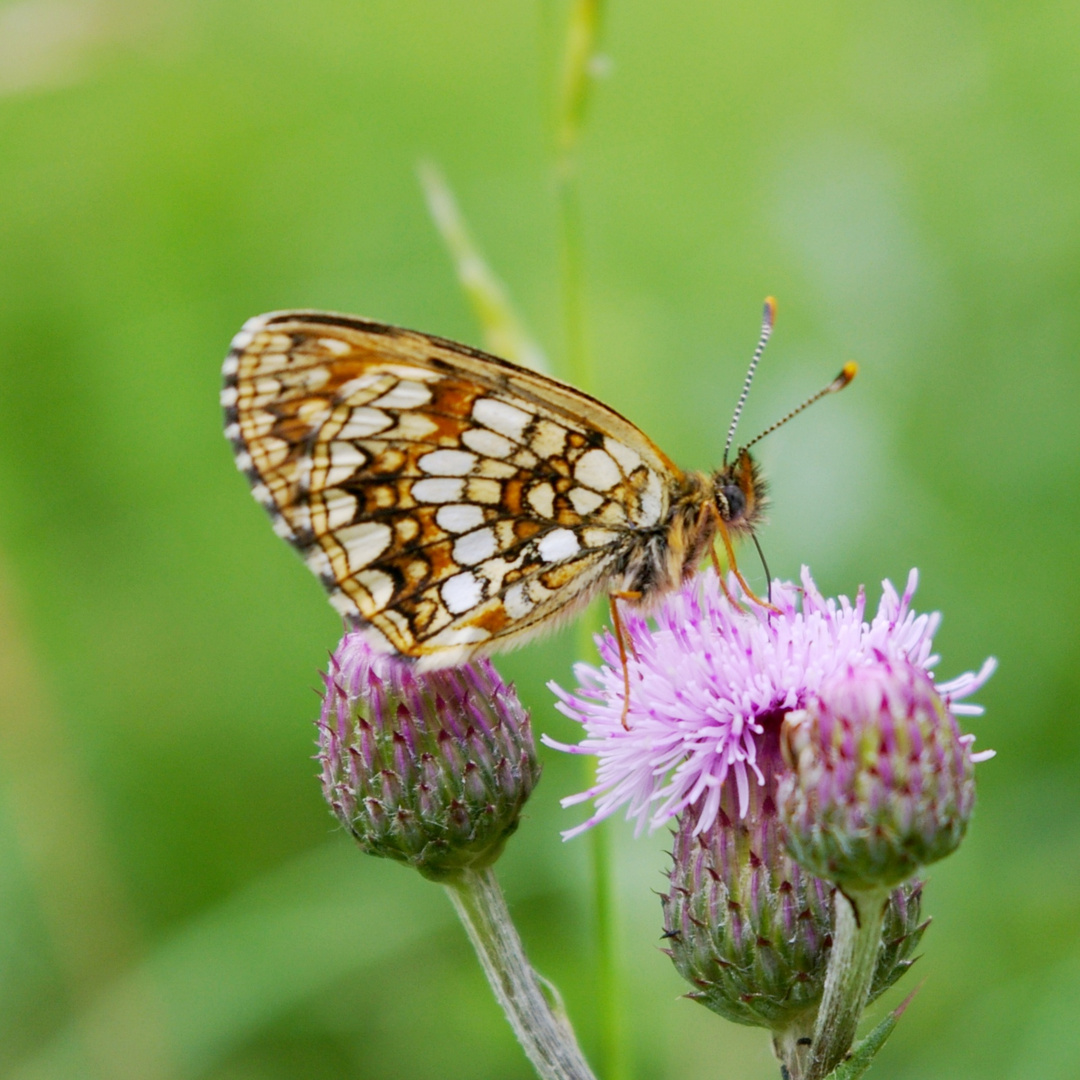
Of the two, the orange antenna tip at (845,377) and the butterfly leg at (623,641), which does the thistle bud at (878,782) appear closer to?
the butterfly leg at (623,641)

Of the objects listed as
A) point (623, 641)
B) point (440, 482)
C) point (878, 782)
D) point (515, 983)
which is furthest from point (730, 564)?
point (515, 983)

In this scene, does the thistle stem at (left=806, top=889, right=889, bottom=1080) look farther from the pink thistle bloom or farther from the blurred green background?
the blurred green background

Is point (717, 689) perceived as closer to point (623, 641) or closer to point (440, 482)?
point (623, 641)

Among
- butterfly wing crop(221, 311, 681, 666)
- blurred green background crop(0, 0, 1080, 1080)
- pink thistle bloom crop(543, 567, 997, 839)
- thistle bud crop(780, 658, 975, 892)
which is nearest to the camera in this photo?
thistle bud crop(780, 658, 975, 892)

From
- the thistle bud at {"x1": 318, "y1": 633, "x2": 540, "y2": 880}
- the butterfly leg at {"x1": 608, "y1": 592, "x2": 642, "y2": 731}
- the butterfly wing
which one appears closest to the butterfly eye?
the butterfly wing

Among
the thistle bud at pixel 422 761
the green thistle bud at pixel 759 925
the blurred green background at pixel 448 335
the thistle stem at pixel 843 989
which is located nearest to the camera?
the thistle stem at pixel 843 989

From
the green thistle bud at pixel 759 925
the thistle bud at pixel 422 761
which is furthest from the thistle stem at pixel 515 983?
the green thistle bud at pixel 759 925
